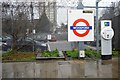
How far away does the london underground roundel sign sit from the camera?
12.9 metres

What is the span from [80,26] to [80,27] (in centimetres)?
17

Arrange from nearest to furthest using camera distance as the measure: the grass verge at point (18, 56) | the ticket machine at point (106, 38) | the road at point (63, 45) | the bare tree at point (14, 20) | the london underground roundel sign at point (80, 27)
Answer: the london underground roundel sign at point (80, 27) → the ticket machine at point (106, 38) → the grass verge at point (18, 56) → the bare tree at point (14, 20) → the road at point (63, 45)

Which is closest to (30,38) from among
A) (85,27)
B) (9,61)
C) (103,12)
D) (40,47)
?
(40,47)

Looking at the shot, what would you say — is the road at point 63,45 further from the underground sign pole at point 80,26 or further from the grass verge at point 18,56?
the underground sign pole at point 80,26

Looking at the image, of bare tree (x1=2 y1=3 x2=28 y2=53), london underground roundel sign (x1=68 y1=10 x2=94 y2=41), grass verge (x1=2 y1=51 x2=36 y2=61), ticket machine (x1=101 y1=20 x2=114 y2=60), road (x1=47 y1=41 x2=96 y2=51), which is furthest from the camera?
road (x1=47 y1=41 x2=96 y2=51)

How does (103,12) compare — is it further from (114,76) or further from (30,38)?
(114,76)

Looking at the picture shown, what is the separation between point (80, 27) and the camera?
13.0m

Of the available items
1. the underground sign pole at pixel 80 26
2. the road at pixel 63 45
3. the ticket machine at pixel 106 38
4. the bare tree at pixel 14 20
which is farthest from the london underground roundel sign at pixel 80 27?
the road at pixel 63 45

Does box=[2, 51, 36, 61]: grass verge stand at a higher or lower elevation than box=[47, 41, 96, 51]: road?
lower

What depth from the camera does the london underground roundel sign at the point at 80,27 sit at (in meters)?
12.9

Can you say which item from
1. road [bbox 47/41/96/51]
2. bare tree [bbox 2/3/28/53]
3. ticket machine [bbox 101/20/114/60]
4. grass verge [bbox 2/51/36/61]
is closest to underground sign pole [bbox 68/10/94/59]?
ticket machine [bbox 101/20/114/60]

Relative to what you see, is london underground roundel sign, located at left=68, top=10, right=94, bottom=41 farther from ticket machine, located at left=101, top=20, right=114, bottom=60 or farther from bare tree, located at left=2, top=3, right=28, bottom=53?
bare tree, located at left=2, top=3, right=28, bottom=53

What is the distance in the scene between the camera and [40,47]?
781 inches

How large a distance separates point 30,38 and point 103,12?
5.49 meters
